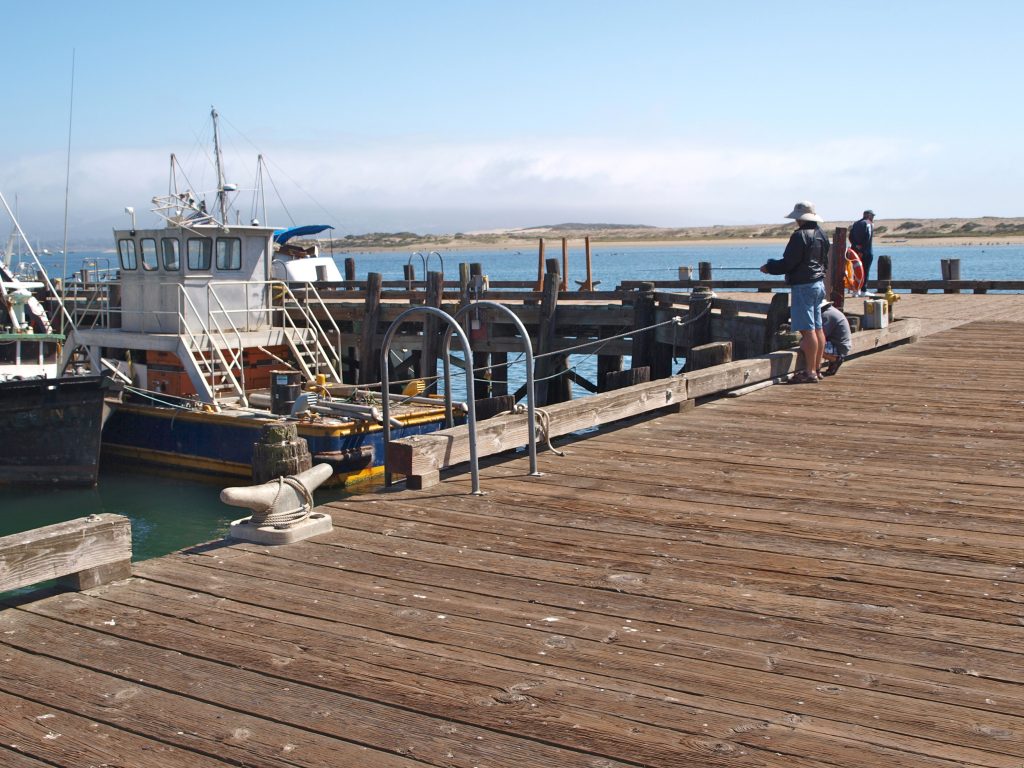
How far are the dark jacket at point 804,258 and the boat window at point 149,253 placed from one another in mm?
11824

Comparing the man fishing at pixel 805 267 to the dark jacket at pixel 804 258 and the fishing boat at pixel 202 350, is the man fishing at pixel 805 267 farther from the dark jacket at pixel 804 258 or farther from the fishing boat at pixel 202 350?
the fishing boat at pixel 202 350

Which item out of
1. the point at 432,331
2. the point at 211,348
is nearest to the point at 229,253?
the point at 211,348

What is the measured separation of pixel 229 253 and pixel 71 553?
14.5 metres

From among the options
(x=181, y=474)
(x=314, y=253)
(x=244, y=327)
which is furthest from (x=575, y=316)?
(x=314, y=253)

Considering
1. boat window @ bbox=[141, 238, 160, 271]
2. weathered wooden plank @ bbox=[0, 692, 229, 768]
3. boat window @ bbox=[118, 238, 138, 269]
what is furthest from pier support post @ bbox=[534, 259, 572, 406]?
weathered wooden plank @ bbox=[0, 692, 229, 768]

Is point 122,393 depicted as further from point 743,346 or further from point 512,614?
point 512,614

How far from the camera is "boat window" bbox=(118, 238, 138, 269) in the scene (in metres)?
18.7

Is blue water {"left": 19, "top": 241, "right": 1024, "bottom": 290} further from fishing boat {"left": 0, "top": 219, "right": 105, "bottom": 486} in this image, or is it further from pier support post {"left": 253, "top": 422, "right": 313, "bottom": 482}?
pier support post {"left": 253, "top": 422, "right": 313, "bottom": 482}

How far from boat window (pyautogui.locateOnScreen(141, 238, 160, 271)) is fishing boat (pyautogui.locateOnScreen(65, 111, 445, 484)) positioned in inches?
0.7

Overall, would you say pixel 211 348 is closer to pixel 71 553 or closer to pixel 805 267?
pixel 805 267

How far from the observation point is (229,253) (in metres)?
18.5

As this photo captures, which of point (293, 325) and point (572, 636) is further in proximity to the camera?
point (293, 325)

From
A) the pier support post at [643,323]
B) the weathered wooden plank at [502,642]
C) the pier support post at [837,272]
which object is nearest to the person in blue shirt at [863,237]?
the pier support post at [643,323]

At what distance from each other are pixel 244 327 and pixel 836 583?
15.2m
